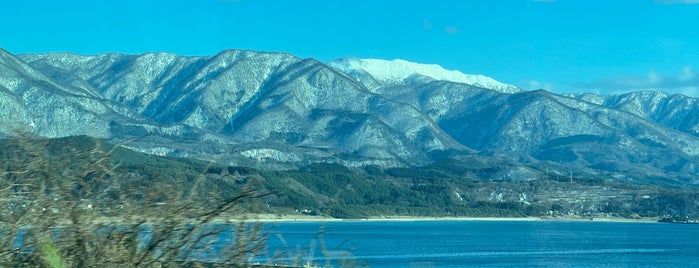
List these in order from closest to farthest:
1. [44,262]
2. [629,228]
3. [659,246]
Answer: [44,262] → [659,246] → [629,228]

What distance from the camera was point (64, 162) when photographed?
8555 millimetres

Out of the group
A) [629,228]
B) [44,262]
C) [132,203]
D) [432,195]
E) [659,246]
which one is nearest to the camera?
[44,262]

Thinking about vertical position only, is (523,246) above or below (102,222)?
below

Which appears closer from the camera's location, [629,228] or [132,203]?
[132,203]

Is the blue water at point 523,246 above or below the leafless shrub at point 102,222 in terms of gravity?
below

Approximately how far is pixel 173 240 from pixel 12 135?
1.70m

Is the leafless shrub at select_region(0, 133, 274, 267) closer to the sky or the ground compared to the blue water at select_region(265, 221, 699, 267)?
closer to the sky

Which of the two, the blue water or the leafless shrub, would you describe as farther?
the blue water

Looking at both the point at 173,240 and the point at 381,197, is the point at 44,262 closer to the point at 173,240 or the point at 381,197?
the point at 173,240

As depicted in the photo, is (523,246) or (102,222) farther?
(523,246)

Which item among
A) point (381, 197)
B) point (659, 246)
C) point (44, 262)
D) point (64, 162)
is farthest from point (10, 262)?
point (381, 197)

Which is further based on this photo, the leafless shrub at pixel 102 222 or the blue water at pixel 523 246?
the blue water at pixel 523 246

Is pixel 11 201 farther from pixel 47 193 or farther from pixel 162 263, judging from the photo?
pixel 162 263

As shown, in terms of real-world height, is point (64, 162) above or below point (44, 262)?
above
